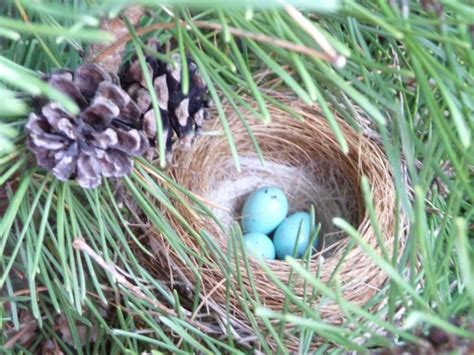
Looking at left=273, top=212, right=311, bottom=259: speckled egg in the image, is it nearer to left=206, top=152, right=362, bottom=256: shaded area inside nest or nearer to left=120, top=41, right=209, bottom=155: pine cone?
left=206, top=152, right=362, bottom=256: shaded area inside nest

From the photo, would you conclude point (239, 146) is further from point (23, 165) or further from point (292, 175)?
point (23, 165)

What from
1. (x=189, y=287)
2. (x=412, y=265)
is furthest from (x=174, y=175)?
(x=412, y=265)

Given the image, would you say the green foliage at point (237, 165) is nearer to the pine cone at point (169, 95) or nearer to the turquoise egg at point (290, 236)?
the pine cone at point (169, 95)

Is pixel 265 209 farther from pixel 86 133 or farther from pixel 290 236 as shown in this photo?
pixel 86 133

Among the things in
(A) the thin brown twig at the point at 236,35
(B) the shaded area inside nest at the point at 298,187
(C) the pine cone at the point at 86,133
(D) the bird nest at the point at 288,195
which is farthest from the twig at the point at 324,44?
(B) the shaded area inside nest at the point at 298,187

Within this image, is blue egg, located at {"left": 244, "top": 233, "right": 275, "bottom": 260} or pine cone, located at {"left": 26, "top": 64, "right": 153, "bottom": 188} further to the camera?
blue egg, located at {"left": 244, "top": 233, "right": 275, "bottom": 260}

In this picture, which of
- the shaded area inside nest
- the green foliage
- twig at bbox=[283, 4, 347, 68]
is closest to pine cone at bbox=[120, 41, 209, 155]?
the green foliage

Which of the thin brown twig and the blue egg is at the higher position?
the thin brown twig
